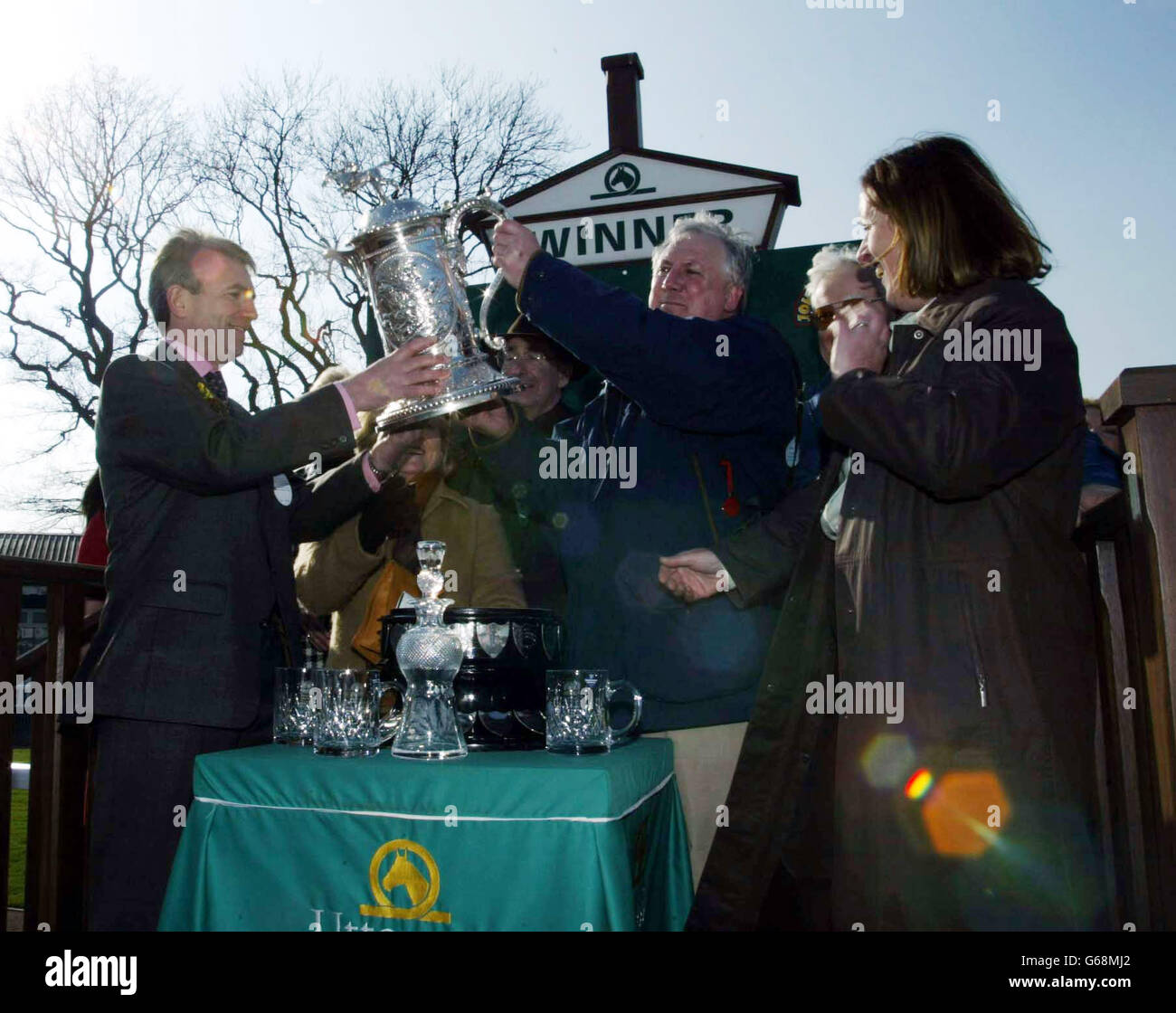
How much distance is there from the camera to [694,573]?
1986 millimetres

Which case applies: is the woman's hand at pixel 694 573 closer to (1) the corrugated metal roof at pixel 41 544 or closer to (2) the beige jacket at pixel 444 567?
(2) the beige jacket at pixel 444 567

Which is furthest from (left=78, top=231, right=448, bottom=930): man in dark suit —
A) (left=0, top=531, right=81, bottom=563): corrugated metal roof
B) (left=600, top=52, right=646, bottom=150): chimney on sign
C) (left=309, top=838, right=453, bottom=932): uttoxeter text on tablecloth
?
(left=0, top=531, right=81, bottom=563): corrugated metal roof

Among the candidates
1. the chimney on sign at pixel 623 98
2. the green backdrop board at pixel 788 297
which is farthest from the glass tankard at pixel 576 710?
the chimney on sign at pixel 623 98

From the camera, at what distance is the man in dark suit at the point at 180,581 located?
1890mm

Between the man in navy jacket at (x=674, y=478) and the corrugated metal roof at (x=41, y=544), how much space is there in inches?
1043

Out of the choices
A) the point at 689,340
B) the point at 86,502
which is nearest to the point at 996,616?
the point at 689,340

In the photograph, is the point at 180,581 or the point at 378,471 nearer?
the point at 180,581

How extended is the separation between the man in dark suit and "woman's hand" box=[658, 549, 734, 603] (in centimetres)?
65

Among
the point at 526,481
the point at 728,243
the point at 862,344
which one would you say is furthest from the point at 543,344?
the point at 862,344

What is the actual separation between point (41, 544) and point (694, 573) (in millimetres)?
30330

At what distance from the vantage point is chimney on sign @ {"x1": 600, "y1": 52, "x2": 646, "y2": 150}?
5223mm

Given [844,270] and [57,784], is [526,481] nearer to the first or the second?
[844,270]

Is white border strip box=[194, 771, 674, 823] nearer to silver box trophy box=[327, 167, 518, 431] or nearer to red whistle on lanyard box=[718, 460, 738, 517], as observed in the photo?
red whistle on lanyard box=[718, 460, 738, 517]
